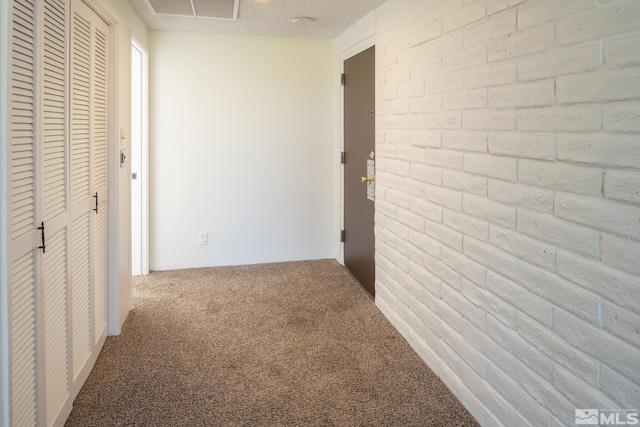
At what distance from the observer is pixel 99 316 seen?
2.81 m

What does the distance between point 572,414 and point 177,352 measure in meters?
2.11

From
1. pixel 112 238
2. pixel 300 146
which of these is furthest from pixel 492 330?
pixel 300 146

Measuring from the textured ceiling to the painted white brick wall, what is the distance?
0.70 meters

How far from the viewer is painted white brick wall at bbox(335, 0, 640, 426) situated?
1373mm

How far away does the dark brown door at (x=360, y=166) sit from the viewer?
374 centimetres

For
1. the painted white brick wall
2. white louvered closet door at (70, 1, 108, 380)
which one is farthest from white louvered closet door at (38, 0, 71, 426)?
the painted white brick wall

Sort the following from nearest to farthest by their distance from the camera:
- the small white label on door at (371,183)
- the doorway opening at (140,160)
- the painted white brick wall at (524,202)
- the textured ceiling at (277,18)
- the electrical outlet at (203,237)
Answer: the painted white brick wall at (524,202), the textured ceiling at (277,18), the small white label on door at (371,183), the doorway opening at (140,160), the electrical outlet at (203,237)

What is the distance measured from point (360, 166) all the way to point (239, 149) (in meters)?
1.22

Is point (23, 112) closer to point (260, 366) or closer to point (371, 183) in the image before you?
point (260, 366)

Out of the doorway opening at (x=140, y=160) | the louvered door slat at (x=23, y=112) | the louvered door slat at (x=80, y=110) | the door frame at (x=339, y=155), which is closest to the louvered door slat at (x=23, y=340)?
the louvered door slat at (x=23, y=112)

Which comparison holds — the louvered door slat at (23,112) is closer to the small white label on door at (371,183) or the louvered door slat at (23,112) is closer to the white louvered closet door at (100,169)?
the white louvered closet door at (100,169)

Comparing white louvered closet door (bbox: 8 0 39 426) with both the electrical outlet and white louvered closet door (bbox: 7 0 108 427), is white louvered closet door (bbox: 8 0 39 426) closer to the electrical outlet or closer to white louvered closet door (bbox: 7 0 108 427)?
white louvered closet door (bbox: 7 0 108 427)

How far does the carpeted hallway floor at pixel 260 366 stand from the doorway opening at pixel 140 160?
0.53 m

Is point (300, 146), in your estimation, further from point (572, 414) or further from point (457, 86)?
point (572, 414)
